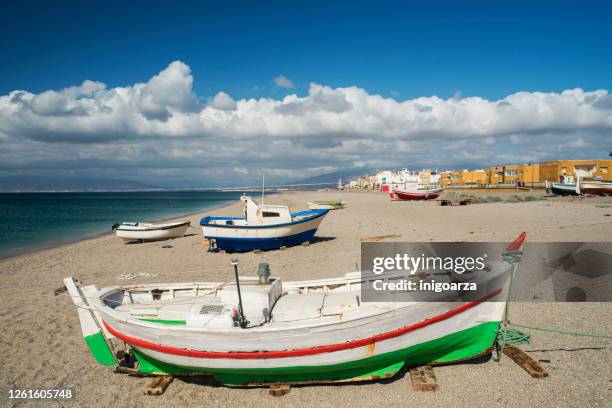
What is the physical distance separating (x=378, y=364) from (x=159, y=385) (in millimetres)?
3946

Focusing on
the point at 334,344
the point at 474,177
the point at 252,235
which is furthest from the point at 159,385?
the point at 474,177

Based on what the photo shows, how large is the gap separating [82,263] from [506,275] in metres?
20.2

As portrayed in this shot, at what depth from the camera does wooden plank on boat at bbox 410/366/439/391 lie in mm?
5996

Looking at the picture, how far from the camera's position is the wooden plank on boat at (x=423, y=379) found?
19.7 feet

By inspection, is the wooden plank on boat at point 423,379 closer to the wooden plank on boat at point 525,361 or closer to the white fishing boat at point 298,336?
the white fishing boat at point 298,336

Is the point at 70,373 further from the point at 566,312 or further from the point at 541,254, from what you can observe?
the point at 541,254

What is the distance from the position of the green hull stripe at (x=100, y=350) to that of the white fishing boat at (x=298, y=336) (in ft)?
0.10

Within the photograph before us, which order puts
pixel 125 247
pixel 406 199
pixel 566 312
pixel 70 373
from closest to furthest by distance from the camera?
pixel 70 373 < pixel 566 312 < pixel 125 247 < pixel 406 199

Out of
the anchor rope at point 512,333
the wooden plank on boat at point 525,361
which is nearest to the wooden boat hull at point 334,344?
the anchor rope at point 512,333

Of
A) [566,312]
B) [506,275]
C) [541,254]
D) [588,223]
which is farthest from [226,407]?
[588,223]

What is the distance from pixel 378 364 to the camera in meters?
6.12

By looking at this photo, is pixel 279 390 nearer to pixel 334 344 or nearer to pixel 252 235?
pixel 334 344

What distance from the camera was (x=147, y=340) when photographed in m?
6.39

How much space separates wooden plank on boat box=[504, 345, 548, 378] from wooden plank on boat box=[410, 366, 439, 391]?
171cm
